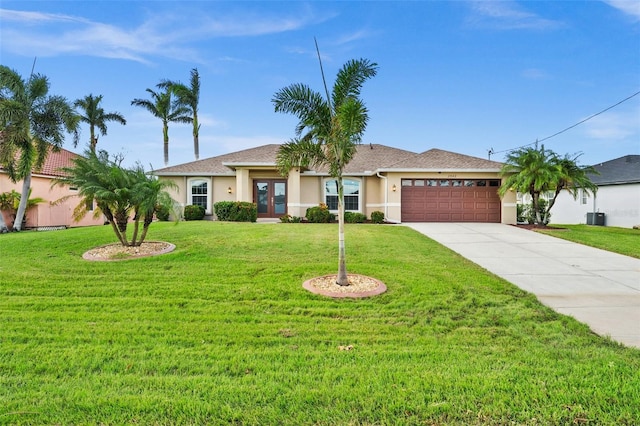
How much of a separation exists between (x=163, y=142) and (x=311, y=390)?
29307 millimetres

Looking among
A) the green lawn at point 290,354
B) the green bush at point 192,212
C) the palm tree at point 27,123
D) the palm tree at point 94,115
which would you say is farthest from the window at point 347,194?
the palm tree at point 94,115

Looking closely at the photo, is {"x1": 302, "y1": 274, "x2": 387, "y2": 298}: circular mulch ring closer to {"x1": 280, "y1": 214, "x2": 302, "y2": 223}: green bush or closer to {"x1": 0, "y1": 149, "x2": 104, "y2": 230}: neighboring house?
{"x1": 280, "y1": 214, "x2": 302, "y2": 223}: green bush

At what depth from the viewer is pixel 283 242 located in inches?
396

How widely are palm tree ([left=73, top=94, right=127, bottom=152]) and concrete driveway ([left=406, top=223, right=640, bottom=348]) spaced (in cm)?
2787

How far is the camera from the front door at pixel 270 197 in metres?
18.4

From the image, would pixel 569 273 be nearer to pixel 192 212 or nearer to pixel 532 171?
pixel 532 171

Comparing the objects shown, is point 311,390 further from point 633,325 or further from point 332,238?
point 332,238

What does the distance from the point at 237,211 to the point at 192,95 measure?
15.5 m

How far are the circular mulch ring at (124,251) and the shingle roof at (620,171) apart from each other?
82.6 feet

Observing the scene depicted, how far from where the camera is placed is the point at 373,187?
61.9 feet

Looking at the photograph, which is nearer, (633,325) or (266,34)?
(633,325)

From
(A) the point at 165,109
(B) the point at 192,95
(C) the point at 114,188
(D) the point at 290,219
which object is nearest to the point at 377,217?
(D) the point at 290,219

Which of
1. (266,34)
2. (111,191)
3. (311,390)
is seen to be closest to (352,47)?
(266,34)

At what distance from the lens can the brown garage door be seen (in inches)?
686
